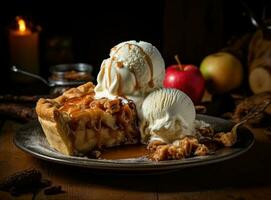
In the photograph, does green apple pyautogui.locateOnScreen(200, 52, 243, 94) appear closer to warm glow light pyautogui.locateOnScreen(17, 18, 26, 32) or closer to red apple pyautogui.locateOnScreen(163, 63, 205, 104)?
red apple pyautogui.locateOnScreen(163, 63, 205, 104)

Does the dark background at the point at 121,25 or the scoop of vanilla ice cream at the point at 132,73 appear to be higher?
the scoop of vanilla ice cream at the point at 132,73

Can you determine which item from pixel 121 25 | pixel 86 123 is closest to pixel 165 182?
pixel 86 123

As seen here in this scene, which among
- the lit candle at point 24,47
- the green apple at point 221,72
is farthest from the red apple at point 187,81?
the lit candle at point 24,47

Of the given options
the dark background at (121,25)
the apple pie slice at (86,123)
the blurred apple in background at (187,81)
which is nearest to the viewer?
the apple pie slice at (86,123)

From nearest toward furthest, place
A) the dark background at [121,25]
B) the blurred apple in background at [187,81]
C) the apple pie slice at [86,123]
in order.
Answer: the apple pie slice at [86,123], the blurred apple in background at [187,81], the dark background at [121,25]

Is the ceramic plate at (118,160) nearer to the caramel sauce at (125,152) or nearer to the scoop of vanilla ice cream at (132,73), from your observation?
the caramel sauce at (125,152)

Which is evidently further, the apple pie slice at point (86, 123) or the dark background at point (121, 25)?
the dark background at point (121, 25)
